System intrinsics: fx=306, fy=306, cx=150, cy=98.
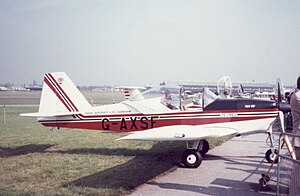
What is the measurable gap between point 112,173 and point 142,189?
137 centimetres

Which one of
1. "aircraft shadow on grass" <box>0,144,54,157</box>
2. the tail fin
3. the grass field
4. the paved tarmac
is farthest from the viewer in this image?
the tail fin

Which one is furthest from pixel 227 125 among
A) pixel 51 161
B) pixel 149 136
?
pixel 51 161

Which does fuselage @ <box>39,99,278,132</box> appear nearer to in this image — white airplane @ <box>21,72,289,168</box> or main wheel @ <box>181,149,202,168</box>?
white airplane @ <box>21,72,289,168</box>

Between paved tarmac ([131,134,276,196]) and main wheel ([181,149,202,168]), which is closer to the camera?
paved tarmac ([131,134,276,196])

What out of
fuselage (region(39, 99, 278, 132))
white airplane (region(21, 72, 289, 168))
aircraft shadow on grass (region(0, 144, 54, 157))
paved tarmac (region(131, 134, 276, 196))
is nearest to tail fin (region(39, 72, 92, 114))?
white airplane (region(21, 72, 289, 168))

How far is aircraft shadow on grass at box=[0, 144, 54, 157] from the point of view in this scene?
9391 mm

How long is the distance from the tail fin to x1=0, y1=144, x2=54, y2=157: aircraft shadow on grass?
1.29 meters

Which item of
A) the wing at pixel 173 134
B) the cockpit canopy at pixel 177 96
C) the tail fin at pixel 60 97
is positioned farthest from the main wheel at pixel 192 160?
the tail fin at pixel 60 97

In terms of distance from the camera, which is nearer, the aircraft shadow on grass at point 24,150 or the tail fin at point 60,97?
the aircraft shadow on grass at point 24,150

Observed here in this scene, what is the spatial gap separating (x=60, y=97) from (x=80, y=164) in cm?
295

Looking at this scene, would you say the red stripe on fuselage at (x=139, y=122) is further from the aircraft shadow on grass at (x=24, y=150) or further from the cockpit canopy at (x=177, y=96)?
the aircraft shadow on grass at (x=24, y=150)

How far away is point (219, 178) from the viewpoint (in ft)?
21.1

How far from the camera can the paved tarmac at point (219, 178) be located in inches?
217

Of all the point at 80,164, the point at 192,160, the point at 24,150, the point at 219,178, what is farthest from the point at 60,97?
the point at 219,178
